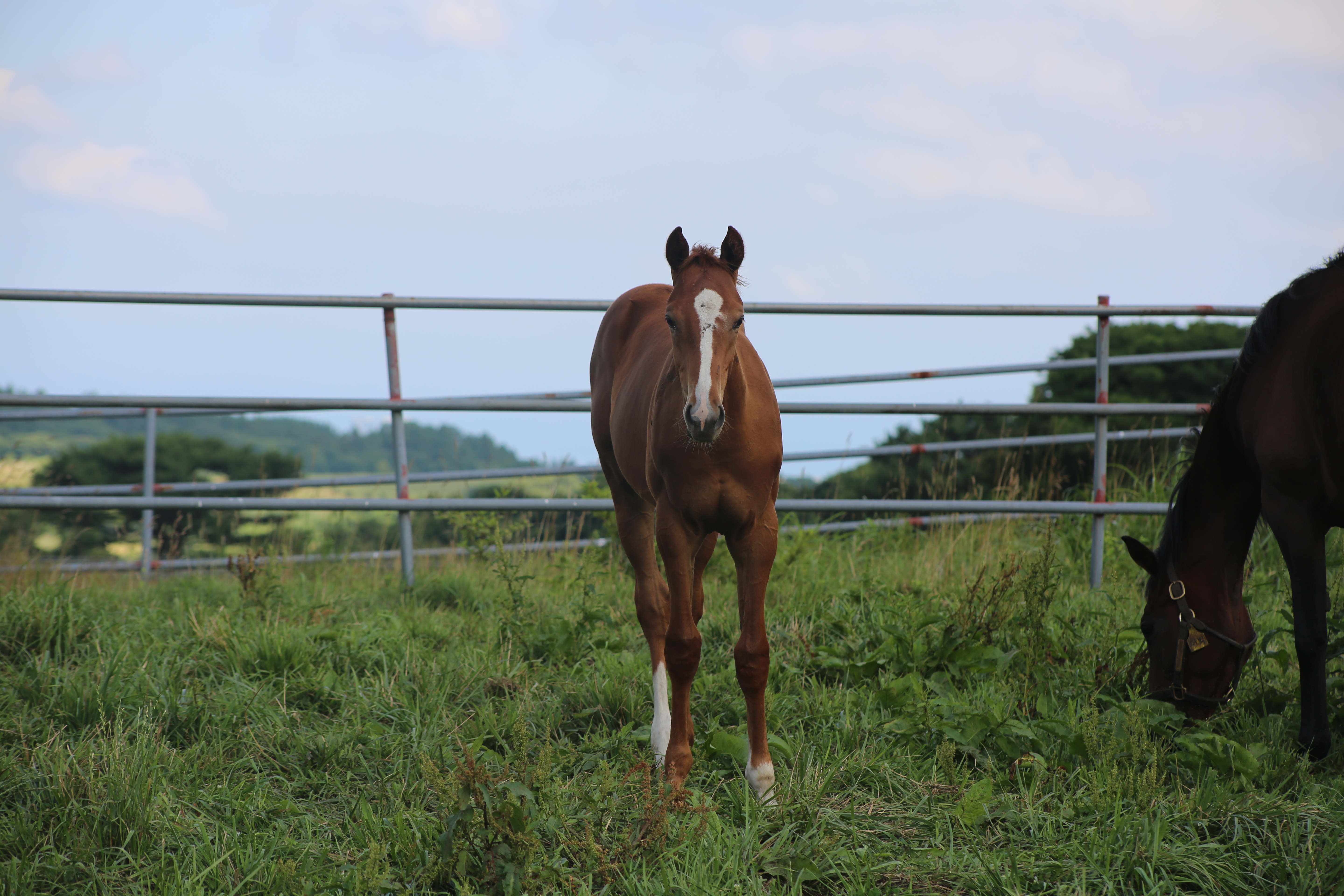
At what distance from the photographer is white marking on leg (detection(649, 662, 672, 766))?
2.92 metres

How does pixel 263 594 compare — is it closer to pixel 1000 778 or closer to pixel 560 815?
pixel 560 815

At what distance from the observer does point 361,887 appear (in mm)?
2082

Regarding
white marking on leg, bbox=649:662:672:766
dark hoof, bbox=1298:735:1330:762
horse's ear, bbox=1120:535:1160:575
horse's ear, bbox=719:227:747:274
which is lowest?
dark hoof, bbox=1298:735:1330:762

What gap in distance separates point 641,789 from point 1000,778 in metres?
1.08

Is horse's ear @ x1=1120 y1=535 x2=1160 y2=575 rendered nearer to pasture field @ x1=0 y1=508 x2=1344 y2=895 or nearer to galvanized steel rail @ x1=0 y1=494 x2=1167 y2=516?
pasture field @ x1=0 y1=508 x2=1344 y2=895

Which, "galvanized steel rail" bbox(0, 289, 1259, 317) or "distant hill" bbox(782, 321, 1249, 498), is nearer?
"galvanized steel rail" bbox(0, 289, 1259, 317)

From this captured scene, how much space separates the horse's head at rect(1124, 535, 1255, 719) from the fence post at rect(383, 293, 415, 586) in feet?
11.7

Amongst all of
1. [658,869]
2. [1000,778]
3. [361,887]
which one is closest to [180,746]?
[361,887]

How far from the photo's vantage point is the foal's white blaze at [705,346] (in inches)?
88.8

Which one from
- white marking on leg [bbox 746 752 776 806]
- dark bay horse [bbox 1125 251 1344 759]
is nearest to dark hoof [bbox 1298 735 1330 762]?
dark bay horse [bbox 1125 251 1344 759]

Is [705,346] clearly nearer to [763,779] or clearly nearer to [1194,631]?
[763,779]

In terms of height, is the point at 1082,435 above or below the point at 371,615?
above

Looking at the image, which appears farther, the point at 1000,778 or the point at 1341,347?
the point at 1341,347

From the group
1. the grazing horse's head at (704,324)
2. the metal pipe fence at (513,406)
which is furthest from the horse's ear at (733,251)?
the metal pipe fence at (513,406)
